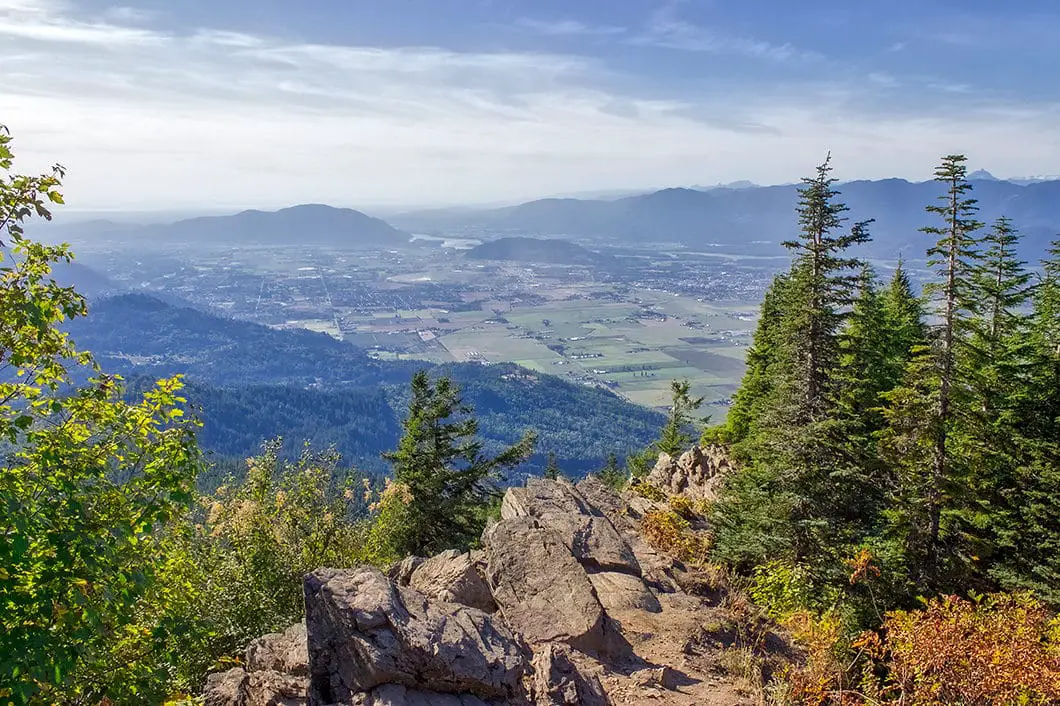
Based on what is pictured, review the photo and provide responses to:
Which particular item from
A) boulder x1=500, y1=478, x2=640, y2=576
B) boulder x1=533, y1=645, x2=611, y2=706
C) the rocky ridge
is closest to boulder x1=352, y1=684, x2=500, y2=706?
the rocky ridge

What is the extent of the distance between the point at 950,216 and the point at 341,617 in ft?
60.3

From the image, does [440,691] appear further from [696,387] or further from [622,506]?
[696,387]

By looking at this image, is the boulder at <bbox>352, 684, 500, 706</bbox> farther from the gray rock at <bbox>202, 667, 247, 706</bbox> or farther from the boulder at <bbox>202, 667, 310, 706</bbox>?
the gray rock at <bbox>202, 667, 247, 706</bbox>

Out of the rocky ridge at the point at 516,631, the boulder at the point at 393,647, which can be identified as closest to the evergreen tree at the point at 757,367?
the rocky ridge at the point at 516,631

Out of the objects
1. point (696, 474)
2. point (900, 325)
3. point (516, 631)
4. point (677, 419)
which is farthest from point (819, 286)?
point (677, 419)

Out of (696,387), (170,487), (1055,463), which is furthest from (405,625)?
(696,387)

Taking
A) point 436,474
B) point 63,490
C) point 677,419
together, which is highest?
point 63,490

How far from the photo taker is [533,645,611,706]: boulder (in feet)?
31.3

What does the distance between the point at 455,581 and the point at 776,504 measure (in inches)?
437

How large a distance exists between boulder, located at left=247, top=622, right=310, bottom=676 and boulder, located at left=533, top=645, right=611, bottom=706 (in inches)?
160

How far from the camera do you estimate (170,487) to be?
26.9 feet

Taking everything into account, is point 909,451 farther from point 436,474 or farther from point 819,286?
point 436,474

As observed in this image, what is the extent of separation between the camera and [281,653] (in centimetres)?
1159

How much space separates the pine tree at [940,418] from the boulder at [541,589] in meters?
12.1
